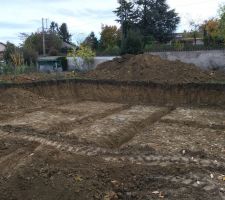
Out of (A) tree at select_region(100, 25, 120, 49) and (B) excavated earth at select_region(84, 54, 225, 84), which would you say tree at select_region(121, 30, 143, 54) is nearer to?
(B) excavated earth at select_region(84, 54, 225, 84)

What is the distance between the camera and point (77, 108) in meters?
15.0

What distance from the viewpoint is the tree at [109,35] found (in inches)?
1919

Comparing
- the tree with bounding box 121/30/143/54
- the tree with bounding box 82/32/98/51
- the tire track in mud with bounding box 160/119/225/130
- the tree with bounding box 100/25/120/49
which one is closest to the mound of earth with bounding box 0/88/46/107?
the tire track in mud with bounding box 160/119/225/130

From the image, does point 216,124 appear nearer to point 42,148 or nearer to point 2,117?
point 42,148

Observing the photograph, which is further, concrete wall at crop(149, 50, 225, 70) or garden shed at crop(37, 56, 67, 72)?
garden shed at crop(37, 56, 67, 72)

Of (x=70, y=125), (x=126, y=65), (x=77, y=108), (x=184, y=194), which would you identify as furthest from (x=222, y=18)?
(x=184, y=194)

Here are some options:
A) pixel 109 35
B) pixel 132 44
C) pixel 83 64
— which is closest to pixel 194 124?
pixel 132 44

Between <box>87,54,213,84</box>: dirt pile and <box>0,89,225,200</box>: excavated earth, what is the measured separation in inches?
153

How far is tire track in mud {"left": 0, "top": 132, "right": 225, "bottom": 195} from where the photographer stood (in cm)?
632

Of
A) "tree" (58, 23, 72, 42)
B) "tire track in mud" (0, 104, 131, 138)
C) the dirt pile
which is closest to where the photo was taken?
"tire track in mud" (0, 104, 131, 138)

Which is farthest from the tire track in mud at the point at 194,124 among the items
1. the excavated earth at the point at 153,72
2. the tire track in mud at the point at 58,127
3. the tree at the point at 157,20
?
the tree at the point at 157,20

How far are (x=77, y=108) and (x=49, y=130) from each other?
174 inches

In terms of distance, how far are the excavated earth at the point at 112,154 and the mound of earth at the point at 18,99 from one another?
64.6 inches

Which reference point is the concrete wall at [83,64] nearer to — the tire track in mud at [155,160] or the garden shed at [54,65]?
the garden shed at [54,65]
